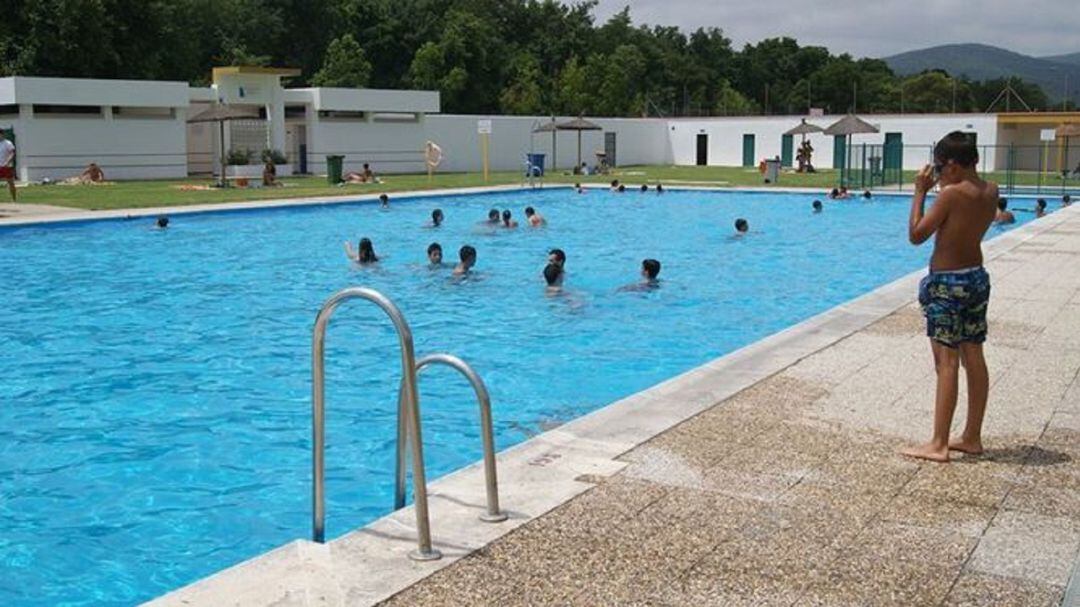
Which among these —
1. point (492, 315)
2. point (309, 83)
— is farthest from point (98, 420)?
point (309, 83)

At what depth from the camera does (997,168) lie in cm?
4894

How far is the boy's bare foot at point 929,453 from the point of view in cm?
559

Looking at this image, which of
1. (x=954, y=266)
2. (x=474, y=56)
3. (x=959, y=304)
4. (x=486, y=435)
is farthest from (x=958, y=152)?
(x=474, y=56)

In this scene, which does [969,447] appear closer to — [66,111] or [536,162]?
[536,162]

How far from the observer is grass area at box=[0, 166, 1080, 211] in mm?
27562

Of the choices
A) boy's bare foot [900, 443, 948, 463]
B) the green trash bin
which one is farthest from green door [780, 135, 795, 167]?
boy's bare foot [900, 443, 948, 463]

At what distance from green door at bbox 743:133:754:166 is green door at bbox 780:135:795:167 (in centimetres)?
174

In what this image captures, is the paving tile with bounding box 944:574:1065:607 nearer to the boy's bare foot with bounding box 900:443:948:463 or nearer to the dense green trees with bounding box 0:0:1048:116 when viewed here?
the boy's bare foot with bounding box 900:443:948:463

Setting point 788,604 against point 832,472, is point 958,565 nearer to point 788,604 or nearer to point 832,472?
point 788,604

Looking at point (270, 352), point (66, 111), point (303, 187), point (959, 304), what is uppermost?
point (66, 111)

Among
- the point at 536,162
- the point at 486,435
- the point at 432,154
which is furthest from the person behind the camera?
the point at 536,162

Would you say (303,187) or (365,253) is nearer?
(365,253)

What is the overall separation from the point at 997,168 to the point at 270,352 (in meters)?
45.1

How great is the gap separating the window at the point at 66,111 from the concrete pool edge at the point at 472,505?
33475 millimetres
